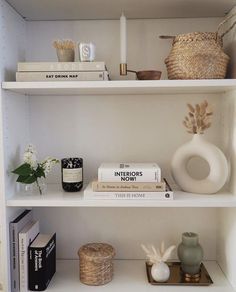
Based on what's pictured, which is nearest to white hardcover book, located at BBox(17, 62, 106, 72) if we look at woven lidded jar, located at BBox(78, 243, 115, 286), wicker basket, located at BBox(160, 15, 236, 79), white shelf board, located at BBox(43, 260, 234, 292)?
wicker basket, located at BBox(160, 15, 236, 79)

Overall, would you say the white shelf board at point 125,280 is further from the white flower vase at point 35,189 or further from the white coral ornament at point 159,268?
the white flower vase at point 35,189

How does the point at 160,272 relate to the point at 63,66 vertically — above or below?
below

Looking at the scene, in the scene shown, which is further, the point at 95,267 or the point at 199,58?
the point at 95,267

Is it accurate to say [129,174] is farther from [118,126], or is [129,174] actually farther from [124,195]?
[118,126]

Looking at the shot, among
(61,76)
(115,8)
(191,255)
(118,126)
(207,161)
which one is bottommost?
(191,255)

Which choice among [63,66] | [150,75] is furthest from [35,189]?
[150,75]

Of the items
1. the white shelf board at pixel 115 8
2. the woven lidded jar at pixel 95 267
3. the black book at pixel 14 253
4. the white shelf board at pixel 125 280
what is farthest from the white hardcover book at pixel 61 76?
the white shelf board at pixel 125 280

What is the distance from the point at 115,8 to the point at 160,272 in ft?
3.24

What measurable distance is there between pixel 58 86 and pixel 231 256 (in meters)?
0.88

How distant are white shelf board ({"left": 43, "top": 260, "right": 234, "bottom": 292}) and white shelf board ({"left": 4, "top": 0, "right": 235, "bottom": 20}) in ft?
3.32

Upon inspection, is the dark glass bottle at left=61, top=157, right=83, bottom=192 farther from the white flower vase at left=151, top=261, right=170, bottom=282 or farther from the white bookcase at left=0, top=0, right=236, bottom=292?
the white flower vase at left=151, top=261, right=170, bottom=282

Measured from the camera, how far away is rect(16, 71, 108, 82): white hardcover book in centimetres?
118

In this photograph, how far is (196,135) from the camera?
1.27 m

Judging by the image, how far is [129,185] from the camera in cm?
120
